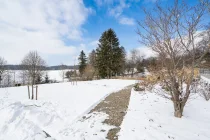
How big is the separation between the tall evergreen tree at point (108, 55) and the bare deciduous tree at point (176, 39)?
22550 mm

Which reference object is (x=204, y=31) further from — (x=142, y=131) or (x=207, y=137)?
(x=142, y=131)

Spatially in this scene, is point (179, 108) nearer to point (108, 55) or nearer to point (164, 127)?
point (164, 127)

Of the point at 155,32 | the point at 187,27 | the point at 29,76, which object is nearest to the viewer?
the point at 187,27

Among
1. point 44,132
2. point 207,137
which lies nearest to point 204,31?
point 207,137

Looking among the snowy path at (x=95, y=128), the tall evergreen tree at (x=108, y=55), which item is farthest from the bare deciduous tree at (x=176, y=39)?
the tall evergreen tree at (x=108, y=55)

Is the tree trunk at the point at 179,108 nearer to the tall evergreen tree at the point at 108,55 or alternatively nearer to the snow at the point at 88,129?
the snow at the point at 88,129

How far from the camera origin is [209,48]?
477cm

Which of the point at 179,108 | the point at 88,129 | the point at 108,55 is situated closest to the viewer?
the point at 88,129

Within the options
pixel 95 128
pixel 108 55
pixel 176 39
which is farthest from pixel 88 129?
pixel 108 55

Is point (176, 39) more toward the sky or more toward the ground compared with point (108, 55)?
more toward the ground

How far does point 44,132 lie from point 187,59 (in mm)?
5389

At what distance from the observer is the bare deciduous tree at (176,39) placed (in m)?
5.07

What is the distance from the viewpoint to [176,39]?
5379 mm

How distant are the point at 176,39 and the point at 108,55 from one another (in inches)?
915
